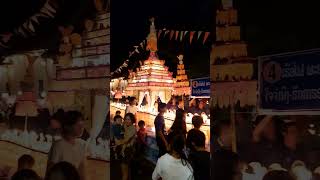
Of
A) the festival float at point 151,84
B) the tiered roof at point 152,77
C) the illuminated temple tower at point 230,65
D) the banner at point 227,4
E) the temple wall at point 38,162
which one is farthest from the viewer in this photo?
the tiered roof at point 152,77

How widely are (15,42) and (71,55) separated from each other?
2.65 ft

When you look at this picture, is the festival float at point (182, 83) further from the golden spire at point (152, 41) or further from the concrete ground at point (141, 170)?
the concrete ground at point (141, 170)

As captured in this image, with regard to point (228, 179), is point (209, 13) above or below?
above

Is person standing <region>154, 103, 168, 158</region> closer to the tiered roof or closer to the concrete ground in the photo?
the concrete ground

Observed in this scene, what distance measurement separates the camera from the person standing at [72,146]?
4.14 metres

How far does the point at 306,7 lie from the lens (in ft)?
9.22

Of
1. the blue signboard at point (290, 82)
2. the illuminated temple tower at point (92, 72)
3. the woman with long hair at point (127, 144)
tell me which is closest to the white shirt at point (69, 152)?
the illuminated temple tower at point (92, 72)

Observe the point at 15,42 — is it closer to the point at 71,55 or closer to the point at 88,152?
the point at 71,55

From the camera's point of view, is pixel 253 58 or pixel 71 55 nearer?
pixel 253 58

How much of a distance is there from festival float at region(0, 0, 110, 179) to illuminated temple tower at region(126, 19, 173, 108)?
25.4 feet

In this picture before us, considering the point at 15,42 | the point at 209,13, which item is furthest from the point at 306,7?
the point at 15,42

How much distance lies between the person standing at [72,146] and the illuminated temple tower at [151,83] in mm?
8058

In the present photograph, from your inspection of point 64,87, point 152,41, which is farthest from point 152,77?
point 64,87

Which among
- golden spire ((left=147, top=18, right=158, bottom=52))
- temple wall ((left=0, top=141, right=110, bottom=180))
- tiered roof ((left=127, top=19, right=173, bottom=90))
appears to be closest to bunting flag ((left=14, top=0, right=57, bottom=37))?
temple wall ((left=0, top=141, right=110, bottom=180))
